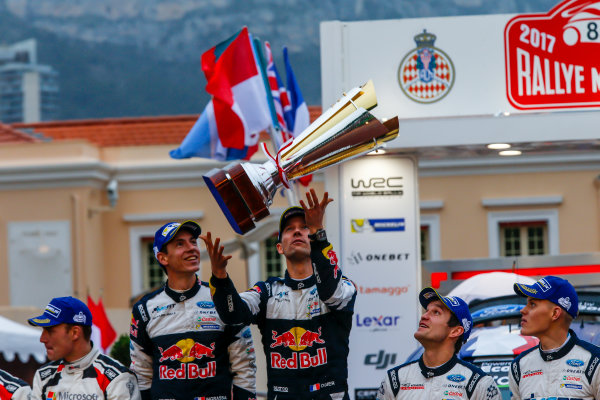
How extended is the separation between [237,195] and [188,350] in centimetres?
102

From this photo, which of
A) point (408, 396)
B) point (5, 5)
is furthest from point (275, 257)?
point (5, 5)

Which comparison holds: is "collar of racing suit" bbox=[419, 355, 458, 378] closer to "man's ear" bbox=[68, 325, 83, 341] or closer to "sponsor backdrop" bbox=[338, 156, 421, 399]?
"man's ear" bbox=[68, 325, 83, 341]

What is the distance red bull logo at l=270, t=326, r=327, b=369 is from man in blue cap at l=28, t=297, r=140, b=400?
0.88m

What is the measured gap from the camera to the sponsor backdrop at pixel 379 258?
36.0 ft

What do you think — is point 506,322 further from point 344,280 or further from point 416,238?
point 416,238

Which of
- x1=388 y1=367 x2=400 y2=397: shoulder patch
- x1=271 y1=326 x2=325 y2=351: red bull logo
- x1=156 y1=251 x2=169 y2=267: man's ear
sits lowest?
x1=388 y1=367 x2=400 y2=397: shoulder patch

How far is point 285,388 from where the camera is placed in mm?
6527

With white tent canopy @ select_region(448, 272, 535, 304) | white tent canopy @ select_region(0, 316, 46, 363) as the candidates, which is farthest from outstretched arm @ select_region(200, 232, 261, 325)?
white tent canopy @ select_region(0, 316, 46, 363)

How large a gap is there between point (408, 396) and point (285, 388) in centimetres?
78

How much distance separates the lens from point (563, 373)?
5996 mm

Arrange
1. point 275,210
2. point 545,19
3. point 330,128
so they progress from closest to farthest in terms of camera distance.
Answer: point 330,128 → point 545,19 → point 275,210

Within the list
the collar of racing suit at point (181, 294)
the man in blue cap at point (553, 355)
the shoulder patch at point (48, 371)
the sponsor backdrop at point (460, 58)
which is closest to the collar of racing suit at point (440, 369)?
the man in blue cap at point (553, 355)

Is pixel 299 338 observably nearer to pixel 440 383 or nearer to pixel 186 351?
pixel 186 351

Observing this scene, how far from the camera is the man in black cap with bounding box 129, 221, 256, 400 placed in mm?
6594
